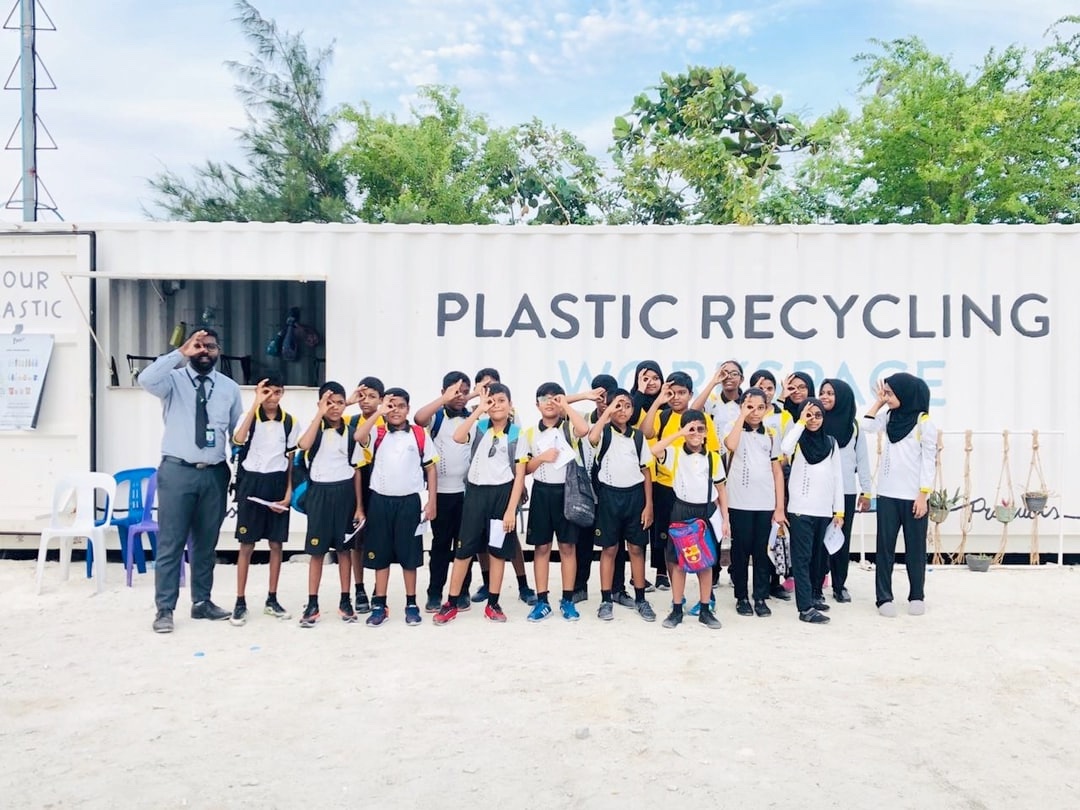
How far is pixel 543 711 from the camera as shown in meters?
3.57

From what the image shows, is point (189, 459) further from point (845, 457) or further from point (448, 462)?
point (845, 457)

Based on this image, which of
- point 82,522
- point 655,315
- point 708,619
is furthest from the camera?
point 655,315

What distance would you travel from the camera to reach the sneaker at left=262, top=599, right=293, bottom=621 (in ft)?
16.3

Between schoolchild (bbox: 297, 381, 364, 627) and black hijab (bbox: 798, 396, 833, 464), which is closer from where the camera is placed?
schoolchild (bbox: 297, 381, 364, 627)

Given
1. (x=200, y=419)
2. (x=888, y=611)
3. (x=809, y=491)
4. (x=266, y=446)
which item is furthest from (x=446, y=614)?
(x=888, y=611)

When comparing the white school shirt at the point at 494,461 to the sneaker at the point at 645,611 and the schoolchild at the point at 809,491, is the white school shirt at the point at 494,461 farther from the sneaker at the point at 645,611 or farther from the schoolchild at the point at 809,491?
the schoolchild at the point at 809,491

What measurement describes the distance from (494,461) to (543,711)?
159cm

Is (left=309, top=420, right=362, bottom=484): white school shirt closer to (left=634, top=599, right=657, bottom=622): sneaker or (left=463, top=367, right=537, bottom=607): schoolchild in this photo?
(left=463, top=367, right=537, bottom=607): schoolchild

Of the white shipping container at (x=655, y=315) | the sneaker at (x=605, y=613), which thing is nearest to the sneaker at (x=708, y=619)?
the sneaker at (x=605, y=613)

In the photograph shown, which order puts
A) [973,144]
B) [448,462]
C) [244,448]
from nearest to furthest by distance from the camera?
[244,448] < [448,462] < [973,144]

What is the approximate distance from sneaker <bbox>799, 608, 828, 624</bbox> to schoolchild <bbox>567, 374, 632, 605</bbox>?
39.5 inches

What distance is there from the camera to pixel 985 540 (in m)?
6.41

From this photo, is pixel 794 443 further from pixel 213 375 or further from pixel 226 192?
pixel 226 192

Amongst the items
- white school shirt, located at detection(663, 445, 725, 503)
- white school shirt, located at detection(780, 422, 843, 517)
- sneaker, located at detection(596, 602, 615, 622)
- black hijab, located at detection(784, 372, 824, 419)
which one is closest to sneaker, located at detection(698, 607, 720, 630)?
sneaker, located at detection(596, 602, 615, 622)
